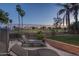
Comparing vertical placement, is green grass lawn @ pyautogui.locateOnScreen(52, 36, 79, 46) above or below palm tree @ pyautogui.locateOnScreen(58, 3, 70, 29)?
below

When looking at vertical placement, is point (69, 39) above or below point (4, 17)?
below

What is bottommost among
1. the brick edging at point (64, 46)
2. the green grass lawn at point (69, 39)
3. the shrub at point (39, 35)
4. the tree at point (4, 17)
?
the brick edging at point (64, 46)

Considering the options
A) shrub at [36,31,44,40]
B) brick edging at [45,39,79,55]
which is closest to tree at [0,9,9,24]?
shrub at [36,31,44,40]

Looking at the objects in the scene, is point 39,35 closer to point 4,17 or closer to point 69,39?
point 69,39

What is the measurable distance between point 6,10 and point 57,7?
2.49ft

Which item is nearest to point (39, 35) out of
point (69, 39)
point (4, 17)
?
point (69, 39)

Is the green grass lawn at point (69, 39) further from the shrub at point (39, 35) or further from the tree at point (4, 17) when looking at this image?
the tree at point (4, 17)

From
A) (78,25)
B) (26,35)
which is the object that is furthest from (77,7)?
(26,35)

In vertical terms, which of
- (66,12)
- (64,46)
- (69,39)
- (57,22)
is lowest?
(64,46)


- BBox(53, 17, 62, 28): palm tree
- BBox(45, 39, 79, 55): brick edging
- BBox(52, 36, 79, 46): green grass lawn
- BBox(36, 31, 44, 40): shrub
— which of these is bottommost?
BBox(45, 39, 79, 55): brick edging

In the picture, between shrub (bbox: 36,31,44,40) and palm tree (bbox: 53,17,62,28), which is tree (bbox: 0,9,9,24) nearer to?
shrub (bbox: 36,31,44,40)

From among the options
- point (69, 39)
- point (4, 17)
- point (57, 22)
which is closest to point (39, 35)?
point (57, 22)

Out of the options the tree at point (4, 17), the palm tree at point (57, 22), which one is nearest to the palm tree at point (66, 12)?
the palm tree at point (57, 22)

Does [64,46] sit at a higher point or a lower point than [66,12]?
lower
